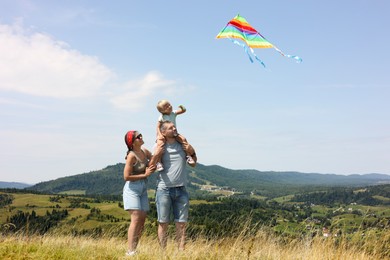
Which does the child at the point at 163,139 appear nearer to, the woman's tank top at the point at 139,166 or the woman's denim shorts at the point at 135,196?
the woman's tank top at the point at 139,166

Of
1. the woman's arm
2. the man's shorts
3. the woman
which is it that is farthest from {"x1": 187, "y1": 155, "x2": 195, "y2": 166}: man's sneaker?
the woman's arm

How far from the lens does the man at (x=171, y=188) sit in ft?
19.9

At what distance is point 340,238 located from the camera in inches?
223

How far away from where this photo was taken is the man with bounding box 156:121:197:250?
6062 millimetres

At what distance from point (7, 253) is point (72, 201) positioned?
179001 millimetres

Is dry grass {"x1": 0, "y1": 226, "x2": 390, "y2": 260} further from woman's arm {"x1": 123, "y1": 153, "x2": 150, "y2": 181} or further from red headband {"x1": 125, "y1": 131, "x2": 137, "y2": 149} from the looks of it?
red headband {"x1": 125, "y1": 131, "x2": 137, "y2": 149}

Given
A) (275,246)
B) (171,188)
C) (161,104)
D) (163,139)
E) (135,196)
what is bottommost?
(275,246)

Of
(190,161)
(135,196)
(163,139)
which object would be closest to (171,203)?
(135,196)

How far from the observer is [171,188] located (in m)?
6.15

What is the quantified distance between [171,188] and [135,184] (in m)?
0.65

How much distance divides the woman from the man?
278 mm

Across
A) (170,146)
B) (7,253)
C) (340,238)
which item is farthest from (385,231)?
(7,253)

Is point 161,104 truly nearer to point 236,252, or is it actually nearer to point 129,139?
point 129,139

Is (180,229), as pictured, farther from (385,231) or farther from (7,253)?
(385,231)
